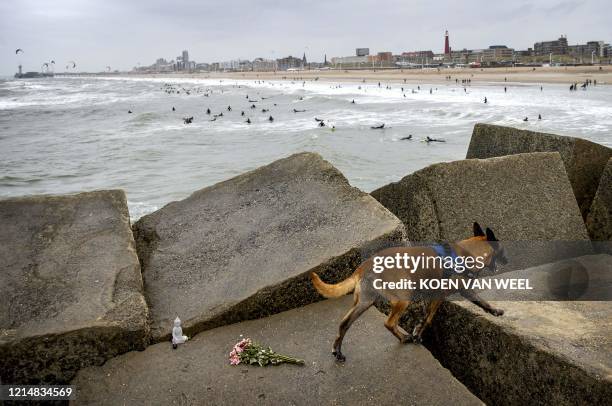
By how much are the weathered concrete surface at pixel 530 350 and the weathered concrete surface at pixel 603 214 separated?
1717 millimetres

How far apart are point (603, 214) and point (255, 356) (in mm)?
3843

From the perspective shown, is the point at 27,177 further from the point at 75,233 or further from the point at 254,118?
the point at 254,118

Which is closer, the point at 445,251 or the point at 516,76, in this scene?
the point at 445,251

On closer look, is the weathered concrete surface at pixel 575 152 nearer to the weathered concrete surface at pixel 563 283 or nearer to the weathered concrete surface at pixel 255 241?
the weathered concrete surface at pixel 563 283

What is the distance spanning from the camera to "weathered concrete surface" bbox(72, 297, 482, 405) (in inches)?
98.0

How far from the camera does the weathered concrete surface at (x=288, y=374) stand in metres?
2.49

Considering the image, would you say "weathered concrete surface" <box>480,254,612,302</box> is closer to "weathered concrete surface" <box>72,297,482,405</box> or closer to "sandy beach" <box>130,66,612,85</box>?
"weathered concrete surface" <box>72,297,482,405</box>

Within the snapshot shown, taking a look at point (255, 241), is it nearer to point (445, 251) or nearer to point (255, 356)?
point (255, 356)

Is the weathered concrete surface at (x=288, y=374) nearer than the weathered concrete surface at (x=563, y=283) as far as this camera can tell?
Yes

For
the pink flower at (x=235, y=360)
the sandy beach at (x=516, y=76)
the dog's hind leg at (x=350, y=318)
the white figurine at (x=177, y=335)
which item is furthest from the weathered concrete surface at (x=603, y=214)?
the sandy beach at (x=516, y=76)

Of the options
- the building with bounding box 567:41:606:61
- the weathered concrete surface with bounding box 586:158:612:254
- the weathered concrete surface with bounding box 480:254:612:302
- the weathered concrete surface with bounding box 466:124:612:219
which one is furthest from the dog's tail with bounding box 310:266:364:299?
the building with bounding box 567:41:606:61

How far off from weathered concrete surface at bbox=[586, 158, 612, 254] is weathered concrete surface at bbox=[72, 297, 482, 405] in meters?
2.87

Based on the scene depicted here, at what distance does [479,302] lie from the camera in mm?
2912

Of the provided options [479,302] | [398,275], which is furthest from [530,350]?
[398,275]
